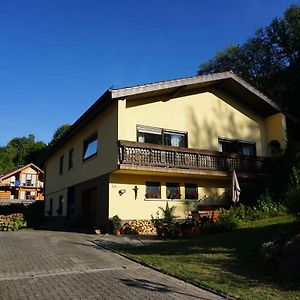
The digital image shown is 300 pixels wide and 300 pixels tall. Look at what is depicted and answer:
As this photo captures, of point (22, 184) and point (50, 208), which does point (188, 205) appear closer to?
point (50, 208)

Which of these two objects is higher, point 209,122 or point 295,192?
point 209,122

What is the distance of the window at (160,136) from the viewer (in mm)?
19578

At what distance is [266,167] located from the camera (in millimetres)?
22297

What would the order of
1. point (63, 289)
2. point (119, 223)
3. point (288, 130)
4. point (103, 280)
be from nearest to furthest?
1. point (63, 289)
2. point (103, 280)
3. point (119, 223)
4. point (288, 130)

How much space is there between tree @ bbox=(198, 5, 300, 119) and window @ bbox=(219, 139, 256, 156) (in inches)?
255

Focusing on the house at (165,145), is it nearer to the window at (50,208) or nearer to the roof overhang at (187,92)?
the roof overhang at (187,92)

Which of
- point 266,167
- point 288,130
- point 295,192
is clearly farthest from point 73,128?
point 295,192

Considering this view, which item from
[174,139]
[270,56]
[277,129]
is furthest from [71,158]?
[270,56]

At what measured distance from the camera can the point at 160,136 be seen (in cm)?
2016

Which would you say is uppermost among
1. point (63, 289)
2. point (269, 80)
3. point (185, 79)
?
point (269, 80)

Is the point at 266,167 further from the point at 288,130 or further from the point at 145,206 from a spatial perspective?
the point at 145,206

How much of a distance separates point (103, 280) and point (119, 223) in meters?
9.08

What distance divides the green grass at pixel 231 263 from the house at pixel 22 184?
2116 inches

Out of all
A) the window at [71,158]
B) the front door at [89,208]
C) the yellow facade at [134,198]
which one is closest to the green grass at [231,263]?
the yellow facade at [134,198]
